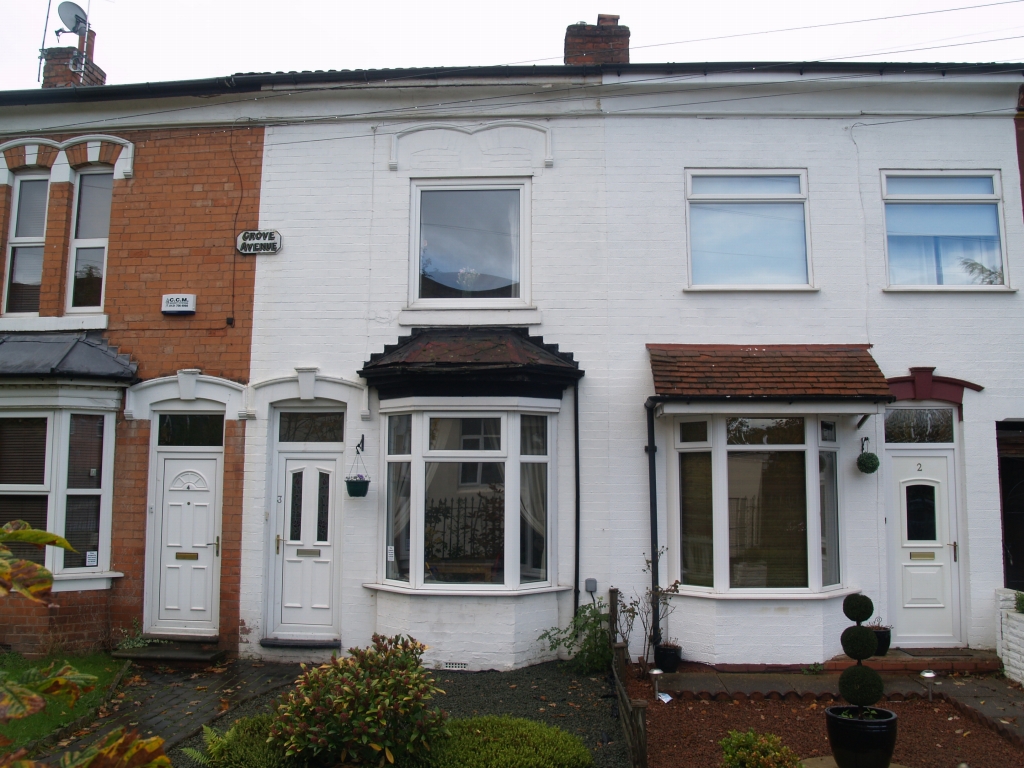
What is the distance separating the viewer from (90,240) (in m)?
9.23

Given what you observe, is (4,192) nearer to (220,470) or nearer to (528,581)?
(220,470)

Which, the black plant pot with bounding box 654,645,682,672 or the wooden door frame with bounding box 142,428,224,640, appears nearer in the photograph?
the black plant pot with bounding box 654,645,682,672

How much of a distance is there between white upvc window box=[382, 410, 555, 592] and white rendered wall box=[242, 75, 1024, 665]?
30cm

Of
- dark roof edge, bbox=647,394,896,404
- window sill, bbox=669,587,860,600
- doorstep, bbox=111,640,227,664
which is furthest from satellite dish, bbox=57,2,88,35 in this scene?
window sill, bbox=669,587,860,600

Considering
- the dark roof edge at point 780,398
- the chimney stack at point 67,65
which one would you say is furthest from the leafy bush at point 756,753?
the chimney stack at point 67,65

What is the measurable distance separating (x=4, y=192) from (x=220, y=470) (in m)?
4.46

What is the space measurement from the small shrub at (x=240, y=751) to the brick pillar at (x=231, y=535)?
309cm

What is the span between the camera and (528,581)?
318 inches

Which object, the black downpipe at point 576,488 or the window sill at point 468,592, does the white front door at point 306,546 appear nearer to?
the window sill at point 468,592

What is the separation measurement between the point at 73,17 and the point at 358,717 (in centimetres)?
996

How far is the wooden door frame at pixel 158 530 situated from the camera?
8.46 metres

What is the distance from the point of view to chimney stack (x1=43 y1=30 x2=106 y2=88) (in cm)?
999

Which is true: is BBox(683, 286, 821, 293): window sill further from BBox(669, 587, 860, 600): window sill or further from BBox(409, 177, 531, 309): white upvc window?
BBox(669, 587, 860, 600): window sill

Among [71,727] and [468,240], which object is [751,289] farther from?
[71,727]
